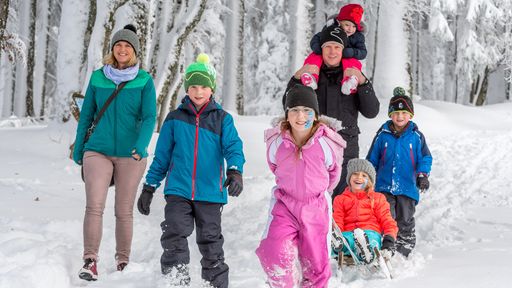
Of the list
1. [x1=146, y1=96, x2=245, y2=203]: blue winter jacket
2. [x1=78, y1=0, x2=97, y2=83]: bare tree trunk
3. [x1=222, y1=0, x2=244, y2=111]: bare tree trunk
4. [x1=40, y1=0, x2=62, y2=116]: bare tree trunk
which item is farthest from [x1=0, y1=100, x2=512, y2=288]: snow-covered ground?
[x1=40, y1=0, x2=62, y2=116]: bare tree trunk

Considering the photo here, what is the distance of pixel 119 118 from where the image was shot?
501 centimetres

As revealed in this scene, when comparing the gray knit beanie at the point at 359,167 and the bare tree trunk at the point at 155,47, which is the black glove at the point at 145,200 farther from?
the bare tree trunk at the point at 155,47

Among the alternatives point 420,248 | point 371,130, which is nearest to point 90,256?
point 420,248

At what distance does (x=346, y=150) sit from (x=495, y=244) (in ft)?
5.66

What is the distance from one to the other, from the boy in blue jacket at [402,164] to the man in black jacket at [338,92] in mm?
596

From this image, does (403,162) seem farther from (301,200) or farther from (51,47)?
(51,47)

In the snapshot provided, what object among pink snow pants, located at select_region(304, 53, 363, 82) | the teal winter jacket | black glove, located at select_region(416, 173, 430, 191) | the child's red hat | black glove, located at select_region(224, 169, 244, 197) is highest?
the child's red hat

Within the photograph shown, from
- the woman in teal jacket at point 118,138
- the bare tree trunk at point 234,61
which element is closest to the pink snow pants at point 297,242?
the woman in teal jacket at point 118,138

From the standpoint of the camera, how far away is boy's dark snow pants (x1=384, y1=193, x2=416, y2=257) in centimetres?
589

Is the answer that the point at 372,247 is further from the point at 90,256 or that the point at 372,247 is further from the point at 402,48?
the point at 402,48

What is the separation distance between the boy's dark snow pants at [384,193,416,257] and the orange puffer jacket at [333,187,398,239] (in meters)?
0.52

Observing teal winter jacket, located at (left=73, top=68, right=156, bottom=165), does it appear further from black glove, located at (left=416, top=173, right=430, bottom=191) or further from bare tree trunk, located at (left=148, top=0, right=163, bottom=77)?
bare tree trunk, located at (left=148, top=0, right=163, bottom=77)

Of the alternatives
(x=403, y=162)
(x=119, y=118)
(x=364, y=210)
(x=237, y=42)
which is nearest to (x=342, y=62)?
(x=403, y=162)

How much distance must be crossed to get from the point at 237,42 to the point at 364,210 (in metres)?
14.3
